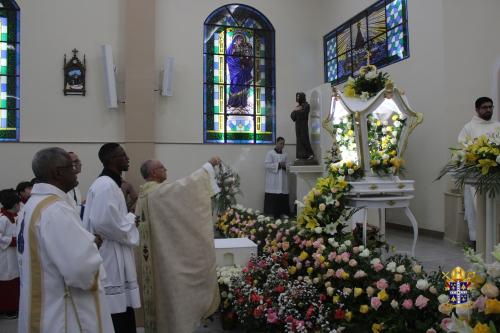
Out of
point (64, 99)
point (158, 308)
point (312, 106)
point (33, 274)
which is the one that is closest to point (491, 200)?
point (158, 308)

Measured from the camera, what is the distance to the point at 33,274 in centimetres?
215

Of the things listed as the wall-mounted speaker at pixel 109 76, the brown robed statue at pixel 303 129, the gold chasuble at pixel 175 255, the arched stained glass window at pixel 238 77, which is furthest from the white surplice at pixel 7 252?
the arched stained glass window at pixel 238 77

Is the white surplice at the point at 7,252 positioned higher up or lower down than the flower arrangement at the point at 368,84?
lower down

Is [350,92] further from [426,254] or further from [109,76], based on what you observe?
[109,76]

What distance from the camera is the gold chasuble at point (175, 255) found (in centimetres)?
374

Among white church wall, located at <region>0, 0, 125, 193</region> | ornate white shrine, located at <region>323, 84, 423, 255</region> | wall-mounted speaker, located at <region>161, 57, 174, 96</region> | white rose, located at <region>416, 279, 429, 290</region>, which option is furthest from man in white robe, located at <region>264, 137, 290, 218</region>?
white rose, located at <region>416, 279, 429, 290</region>

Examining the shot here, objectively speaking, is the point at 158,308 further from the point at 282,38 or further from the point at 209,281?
the point at 282,38

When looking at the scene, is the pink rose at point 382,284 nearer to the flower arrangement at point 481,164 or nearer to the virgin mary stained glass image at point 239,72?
the flower arrangement at point 481,164

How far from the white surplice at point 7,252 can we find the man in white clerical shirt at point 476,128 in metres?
5.14

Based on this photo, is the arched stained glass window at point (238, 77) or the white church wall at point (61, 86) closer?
the white church wall at point (61, 86)

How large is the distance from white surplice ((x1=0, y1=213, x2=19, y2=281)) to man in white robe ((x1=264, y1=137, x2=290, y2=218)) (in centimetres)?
637

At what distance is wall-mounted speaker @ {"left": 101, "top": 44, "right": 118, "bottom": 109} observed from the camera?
9.77 metres

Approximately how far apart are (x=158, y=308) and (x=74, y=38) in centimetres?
803

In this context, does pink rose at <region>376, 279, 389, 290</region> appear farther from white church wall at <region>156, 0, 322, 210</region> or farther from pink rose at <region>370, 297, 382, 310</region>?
white church wall at <region>156, 0, 322, 210</region>
